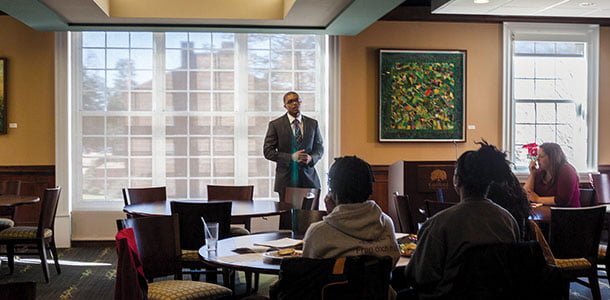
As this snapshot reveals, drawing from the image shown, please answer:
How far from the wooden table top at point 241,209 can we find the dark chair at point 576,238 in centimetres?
194

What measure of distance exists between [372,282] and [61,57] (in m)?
6.12

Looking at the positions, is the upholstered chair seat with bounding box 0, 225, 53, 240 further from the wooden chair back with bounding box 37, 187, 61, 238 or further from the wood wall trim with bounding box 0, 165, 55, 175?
the wood wall trim with bounding box 0, 165, 55, 175

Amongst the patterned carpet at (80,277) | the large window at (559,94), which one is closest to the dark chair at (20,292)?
the patterned carpet at (80,277)

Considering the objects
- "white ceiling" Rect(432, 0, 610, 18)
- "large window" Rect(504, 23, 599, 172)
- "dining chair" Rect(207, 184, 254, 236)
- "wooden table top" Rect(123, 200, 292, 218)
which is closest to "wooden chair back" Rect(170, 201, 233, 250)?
"wooden table top" Rect(123, 200, 292, 218)

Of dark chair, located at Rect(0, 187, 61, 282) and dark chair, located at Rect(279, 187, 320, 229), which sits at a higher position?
dark chair, located at Rect(279, 187, 320, 229)

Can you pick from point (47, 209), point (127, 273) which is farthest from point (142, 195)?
point (127, 273)

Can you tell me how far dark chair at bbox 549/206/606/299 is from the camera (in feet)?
14.3

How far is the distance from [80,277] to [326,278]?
4.29 meters

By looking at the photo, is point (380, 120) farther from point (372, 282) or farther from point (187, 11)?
point (372, 282)

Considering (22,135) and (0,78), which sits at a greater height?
(0,78)

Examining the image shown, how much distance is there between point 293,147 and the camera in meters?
6.47

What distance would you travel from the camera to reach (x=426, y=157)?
26.3 ft

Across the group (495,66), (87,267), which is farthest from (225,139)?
(495,66)

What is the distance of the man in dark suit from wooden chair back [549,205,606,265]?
8.27 ft
